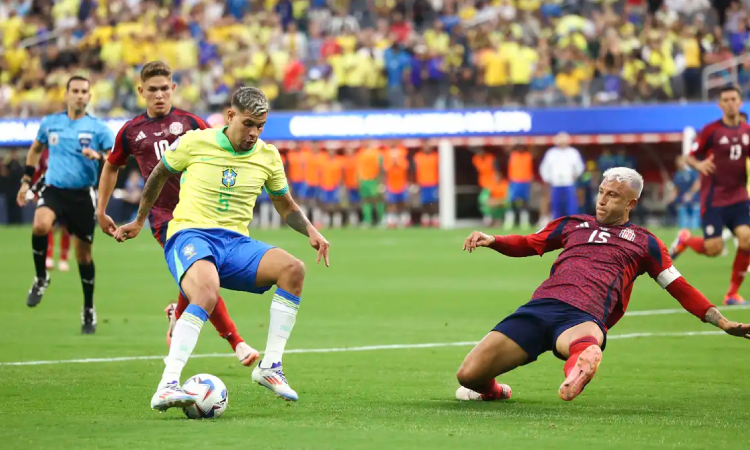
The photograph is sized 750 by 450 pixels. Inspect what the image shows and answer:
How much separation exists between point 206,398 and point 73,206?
20.5 ft

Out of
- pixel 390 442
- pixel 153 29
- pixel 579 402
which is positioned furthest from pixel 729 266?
pixel 153 29

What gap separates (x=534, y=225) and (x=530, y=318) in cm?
2649

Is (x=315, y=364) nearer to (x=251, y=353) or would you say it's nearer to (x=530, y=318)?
(x=251, y=353)

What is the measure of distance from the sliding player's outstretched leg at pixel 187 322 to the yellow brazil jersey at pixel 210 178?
0.29 metres

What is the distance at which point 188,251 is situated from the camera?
311 inches

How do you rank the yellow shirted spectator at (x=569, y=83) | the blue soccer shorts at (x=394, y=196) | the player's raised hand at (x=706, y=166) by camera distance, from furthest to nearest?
the blue soccer shorts at (x=394, y=196)
the yellow shirted spectator at (x=569, y=83)
the player's raised hand at (x=706, y=166)

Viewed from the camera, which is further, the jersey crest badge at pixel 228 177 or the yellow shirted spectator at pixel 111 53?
the yellow shirted spectator at pixel 111 53

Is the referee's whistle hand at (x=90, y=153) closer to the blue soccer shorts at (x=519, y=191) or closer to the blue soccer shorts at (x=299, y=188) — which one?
the blue soccer shorts at (x=519, y=191)

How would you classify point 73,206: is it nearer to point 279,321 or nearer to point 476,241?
point 279,321

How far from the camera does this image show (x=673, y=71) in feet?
100.0

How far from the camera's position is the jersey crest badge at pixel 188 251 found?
7867 millimetres

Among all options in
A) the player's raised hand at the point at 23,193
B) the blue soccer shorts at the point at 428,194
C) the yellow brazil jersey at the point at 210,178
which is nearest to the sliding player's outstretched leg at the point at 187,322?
the yellow brazil jersey at the point at 210,178

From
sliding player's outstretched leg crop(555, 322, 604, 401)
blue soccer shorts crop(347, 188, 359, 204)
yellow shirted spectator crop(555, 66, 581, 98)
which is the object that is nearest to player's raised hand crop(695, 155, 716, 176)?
sliding player's outstretched leg crop(555, 322, 604, 401)

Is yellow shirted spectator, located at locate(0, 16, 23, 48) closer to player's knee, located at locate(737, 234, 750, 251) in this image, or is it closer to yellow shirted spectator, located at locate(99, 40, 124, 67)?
yellow shirted spectator, located at locate(99, 40, 124, 67)
